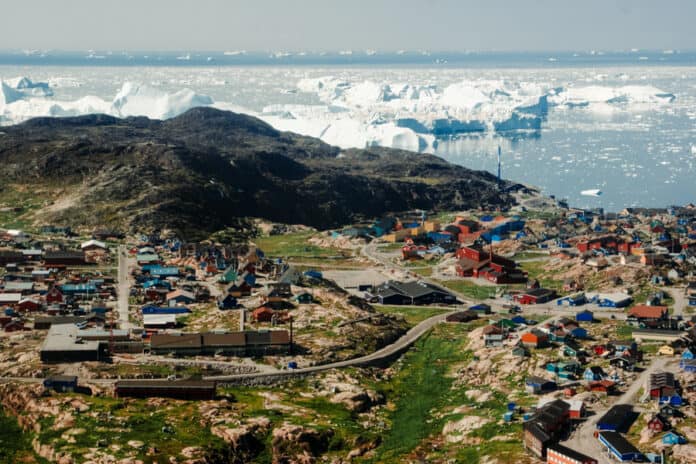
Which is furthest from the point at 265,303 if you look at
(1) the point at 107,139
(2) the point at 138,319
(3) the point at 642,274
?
(1) the point at 107,139

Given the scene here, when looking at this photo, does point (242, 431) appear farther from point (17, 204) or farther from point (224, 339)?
point (17, 204)

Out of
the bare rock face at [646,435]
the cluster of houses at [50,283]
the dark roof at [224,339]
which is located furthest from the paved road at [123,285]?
the bare rock face at [646,435]

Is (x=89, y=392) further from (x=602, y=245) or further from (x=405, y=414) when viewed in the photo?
(x=602, y=245)

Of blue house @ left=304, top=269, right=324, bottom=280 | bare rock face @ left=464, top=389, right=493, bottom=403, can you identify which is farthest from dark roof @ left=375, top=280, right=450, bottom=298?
bare rock face @ left=464, top=389, right=493, bottom=403

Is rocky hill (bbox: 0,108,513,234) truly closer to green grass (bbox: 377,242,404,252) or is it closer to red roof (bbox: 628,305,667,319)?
green grass (bbox: 377,242,404,252)

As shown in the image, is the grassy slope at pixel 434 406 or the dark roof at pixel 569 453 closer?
the dark roof at pixel 569 453

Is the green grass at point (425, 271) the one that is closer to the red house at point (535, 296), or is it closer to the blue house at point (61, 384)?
the red house at point (535, 296)

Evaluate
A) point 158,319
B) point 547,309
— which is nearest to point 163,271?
point 158,319
